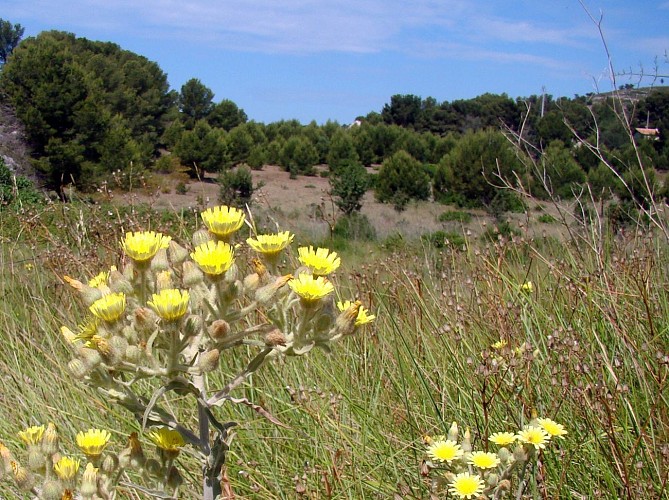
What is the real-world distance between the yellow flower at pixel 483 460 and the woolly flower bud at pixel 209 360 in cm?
61

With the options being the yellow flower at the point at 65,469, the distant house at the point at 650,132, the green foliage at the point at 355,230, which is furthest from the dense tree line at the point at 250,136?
the yellow flower at the point at 65,469

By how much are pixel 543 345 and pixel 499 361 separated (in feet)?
1.99

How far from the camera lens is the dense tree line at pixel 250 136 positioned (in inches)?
896

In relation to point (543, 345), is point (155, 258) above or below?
above

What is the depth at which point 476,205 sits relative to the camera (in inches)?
921

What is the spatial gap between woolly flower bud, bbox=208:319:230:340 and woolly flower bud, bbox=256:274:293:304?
10cm

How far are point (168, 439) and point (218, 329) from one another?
0.26 metres

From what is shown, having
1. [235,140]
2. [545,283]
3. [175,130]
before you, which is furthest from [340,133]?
[545,283]

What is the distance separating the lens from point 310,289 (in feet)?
3.99

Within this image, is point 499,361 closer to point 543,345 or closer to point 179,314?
point 543,345

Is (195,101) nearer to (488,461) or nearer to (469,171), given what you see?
(469,171)

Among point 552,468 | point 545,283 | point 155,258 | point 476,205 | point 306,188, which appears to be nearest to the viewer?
point 155,258

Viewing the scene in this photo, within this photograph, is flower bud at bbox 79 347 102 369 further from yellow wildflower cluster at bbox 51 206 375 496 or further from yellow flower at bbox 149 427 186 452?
yellow flower at bbox 149 427 186 452

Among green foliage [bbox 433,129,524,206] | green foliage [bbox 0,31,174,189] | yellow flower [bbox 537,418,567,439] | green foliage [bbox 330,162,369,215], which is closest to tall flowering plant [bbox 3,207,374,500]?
yellow flower [bbox 537,418,567,439]
